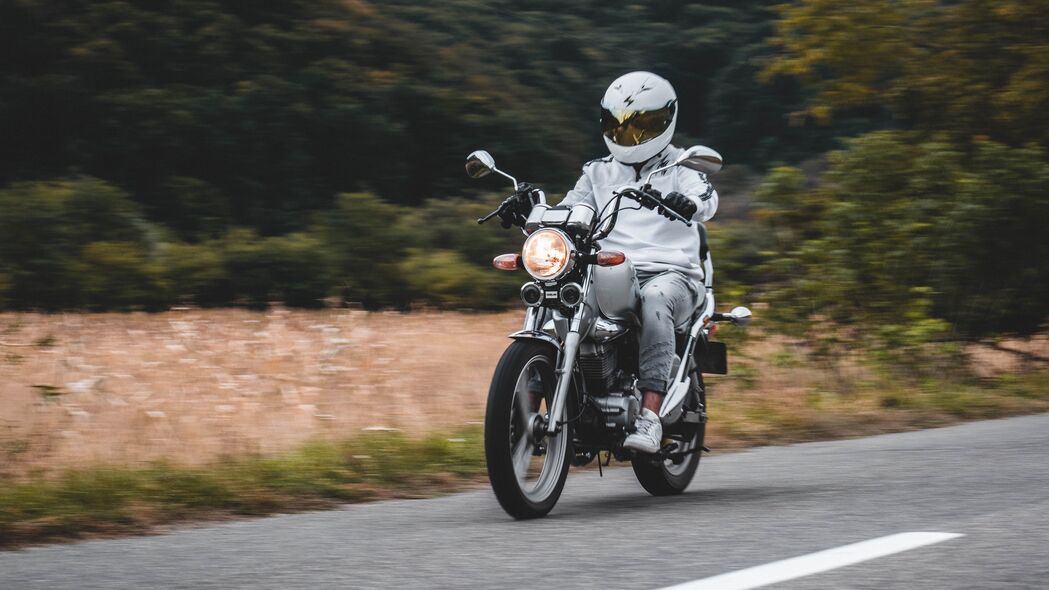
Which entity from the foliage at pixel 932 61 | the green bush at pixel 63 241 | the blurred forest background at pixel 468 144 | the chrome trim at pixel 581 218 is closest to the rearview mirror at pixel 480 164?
the chrome trim at pixel 581 218

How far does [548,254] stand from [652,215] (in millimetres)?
978

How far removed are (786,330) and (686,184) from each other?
22.6 ft

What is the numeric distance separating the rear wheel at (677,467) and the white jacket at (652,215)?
649 mm

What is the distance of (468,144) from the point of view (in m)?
59.1

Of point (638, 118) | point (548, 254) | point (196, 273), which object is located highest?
point (196, 273)

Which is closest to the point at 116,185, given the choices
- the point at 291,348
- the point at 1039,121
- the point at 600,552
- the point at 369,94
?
the point at 369,94

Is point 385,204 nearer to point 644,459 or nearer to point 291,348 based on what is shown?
point 291,348

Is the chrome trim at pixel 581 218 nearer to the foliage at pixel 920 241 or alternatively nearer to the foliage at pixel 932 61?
the foliage at pixel 920 241

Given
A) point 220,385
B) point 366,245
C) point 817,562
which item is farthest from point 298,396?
point 366,245

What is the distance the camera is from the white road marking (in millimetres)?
4121

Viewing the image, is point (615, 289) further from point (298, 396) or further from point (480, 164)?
point (298, 396)

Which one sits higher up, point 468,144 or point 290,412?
point 468,144

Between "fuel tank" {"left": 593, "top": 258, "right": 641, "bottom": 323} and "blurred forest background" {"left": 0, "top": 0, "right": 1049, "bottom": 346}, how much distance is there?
693 cm

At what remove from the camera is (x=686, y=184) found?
22.0ft
